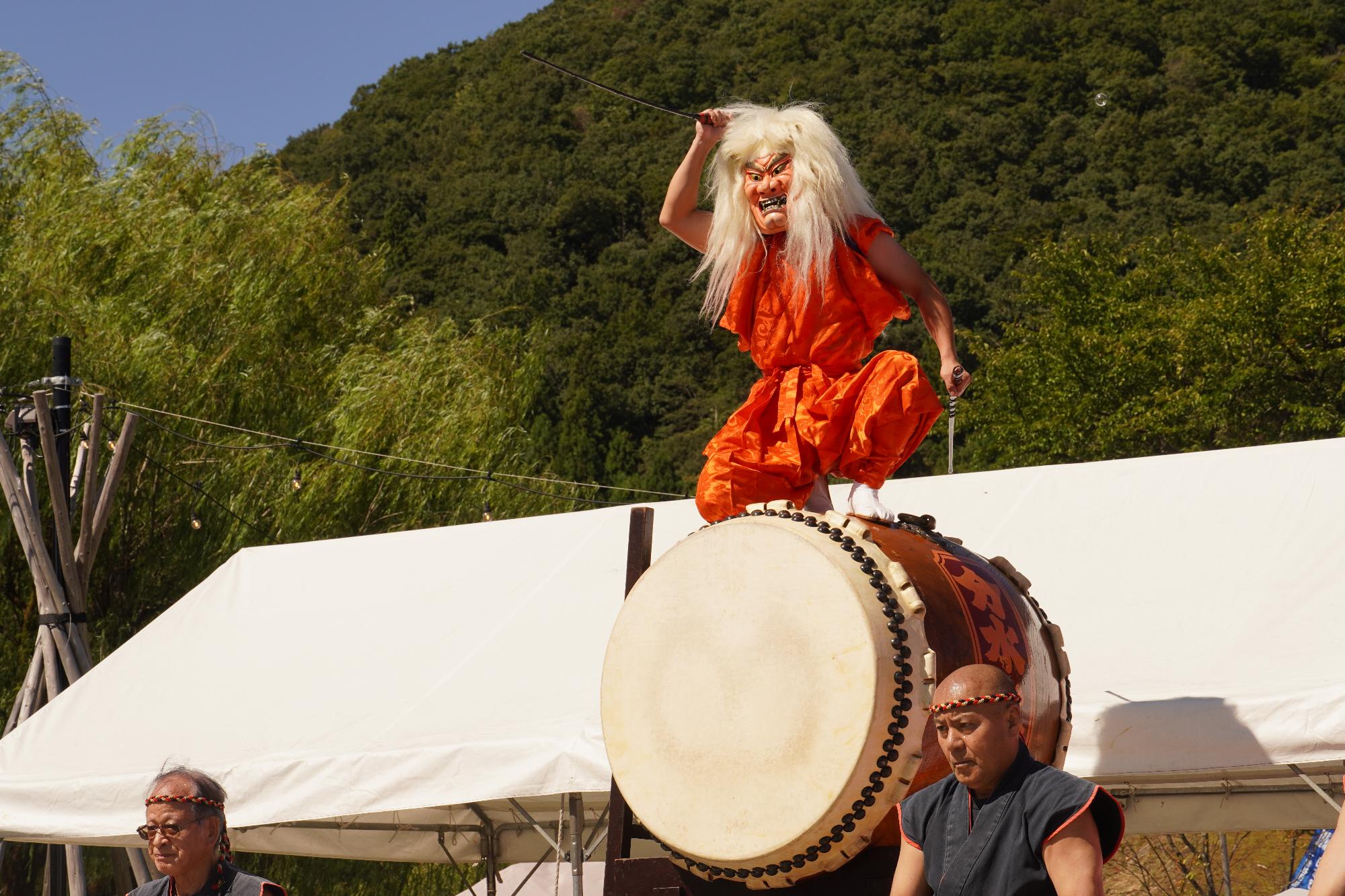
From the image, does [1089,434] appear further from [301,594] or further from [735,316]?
[735,316]

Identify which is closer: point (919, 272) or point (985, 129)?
point (919, 272)

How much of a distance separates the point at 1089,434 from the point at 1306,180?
9293mm

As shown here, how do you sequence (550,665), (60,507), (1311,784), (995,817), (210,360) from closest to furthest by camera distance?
(995,817), (1311,784), (550,665), (60,507), (210,360)

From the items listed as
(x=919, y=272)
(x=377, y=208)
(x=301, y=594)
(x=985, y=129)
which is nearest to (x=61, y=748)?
(x=301, y=594)

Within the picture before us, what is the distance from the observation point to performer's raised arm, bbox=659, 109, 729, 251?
399cm

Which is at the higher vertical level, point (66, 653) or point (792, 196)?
point (792, 196)

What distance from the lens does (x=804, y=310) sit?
3799 mm

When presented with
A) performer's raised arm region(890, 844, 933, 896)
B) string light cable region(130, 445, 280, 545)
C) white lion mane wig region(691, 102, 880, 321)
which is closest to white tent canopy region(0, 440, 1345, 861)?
white lion mane wig region(691, 102, 880, 321)

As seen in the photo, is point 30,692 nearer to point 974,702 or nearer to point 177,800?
point 177,800

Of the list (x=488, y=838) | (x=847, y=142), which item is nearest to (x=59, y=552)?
(x=488, y=838)

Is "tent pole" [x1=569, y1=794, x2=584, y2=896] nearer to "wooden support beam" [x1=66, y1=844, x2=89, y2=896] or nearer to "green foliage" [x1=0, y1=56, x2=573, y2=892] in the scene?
"wooden support beam" [x1=66, y1=844, x2=89, y2=896]

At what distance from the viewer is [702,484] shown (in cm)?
376

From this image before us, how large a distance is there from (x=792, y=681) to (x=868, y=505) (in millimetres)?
657

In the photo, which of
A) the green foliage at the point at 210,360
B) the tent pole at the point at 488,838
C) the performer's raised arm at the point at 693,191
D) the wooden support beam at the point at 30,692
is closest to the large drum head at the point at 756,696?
the performer's raised arm at the point at 693,191
